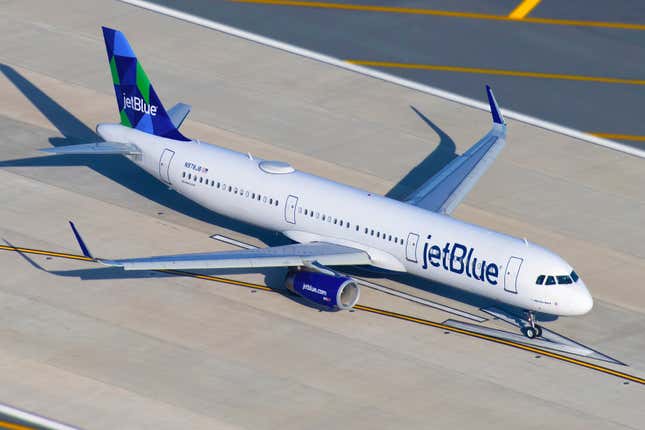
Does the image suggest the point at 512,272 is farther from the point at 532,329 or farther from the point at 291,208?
the point at 291,208

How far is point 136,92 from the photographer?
67.7 metres

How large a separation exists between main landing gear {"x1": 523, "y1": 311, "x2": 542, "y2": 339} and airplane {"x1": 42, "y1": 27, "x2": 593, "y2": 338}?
1.7 inches

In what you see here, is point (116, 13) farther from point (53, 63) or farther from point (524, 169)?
point (524, 169)

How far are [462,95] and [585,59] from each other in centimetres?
957

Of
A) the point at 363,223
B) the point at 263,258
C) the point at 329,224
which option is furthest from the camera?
the point at 329,224

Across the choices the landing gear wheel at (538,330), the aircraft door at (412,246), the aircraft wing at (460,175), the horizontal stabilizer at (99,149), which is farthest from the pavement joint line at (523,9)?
the landing gear wheel at (538,330)

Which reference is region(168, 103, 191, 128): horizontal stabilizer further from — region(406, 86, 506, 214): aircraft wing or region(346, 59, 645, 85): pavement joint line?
region(346, 59, 645, 85): pavement joint line

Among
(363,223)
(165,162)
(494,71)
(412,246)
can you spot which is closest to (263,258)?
(363,223)

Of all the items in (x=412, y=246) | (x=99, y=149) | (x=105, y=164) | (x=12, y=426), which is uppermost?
(x=105, y=164)

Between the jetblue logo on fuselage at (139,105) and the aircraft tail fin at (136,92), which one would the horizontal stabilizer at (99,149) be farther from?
the jetblue logo on fuselage at (139,105)

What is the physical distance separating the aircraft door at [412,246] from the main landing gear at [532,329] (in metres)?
5.54

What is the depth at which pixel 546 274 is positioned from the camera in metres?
57.8

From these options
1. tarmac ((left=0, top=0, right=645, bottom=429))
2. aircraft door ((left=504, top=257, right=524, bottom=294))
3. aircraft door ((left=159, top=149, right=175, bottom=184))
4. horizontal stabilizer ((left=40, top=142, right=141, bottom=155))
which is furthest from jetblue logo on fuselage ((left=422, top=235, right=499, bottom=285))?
horizontal stabilizer ((left=40, top=142, right=141, bottom=155))

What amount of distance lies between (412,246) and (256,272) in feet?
25.9
